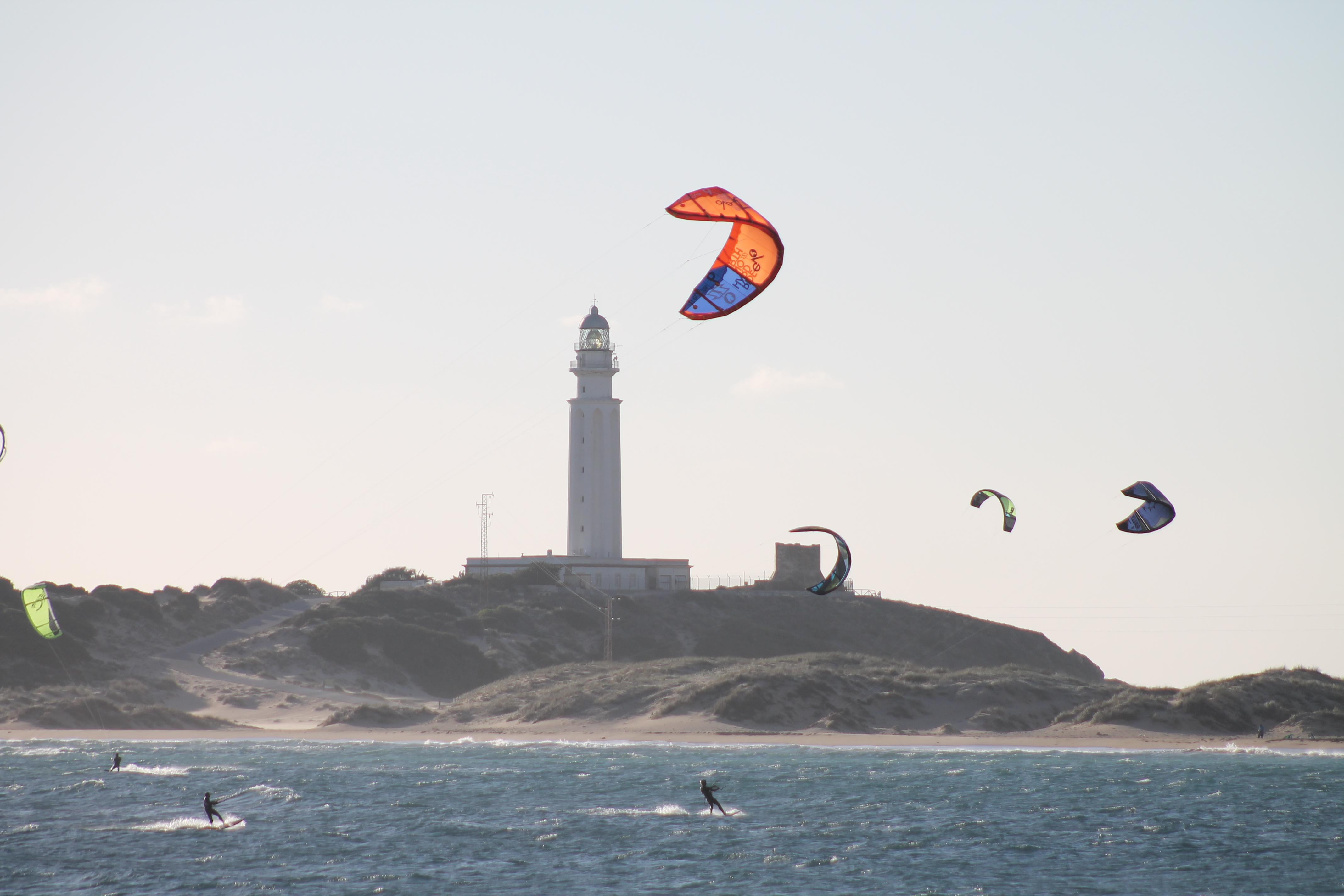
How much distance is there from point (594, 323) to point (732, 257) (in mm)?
46538

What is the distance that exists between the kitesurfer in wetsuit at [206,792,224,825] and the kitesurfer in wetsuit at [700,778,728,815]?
10.2 meters

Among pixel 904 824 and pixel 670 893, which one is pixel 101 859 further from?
pixel 904 824

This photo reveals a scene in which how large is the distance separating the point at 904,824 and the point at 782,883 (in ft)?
24.4

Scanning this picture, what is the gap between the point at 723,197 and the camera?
26062 millimetres

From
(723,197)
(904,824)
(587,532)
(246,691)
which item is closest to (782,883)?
(904,824)

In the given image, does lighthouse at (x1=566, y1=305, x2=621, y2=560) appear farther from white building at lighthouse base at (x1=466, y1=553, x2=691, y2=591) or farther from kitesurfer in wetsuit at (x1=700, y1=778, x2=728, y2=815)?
kitesurfer in wetsuit at (x1=700, y1=778, x2=728, y2=815)

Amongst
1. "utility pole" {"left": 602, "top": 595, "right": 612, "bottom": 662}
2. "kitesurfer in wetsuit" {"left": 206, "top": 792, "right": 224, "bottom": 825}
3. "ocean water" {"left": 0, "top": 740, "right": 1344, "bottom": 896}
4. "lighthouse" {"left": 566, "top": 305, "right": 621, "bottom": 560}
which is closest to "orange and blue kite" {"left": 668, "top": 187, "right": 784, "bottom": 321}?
"ocean water" {"left": 0, "top": 740, "right": 1344, "bottom": 896}

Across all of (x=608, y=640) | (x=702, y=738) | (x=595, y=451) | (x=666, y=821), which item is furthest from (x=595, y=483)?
(x=666, y=821)

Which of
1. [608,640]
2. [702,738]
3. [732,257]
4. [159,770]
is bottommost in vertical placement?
[159,770]

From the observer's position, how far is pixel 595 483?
72000mm

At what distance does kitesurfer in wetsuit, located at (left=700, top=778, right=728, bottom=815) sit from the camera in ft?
104

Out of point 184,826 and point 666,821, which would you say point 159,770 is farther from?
point 666,821

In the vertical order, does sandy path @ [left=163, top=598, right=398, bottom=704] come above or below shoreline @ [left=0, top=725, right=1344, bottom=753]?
above

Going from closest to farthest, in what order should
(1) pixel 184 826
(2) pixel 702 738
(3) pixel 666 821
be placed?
(1) pixel 184 826
(3) pixel 666 821
(2) pixel 702 738
